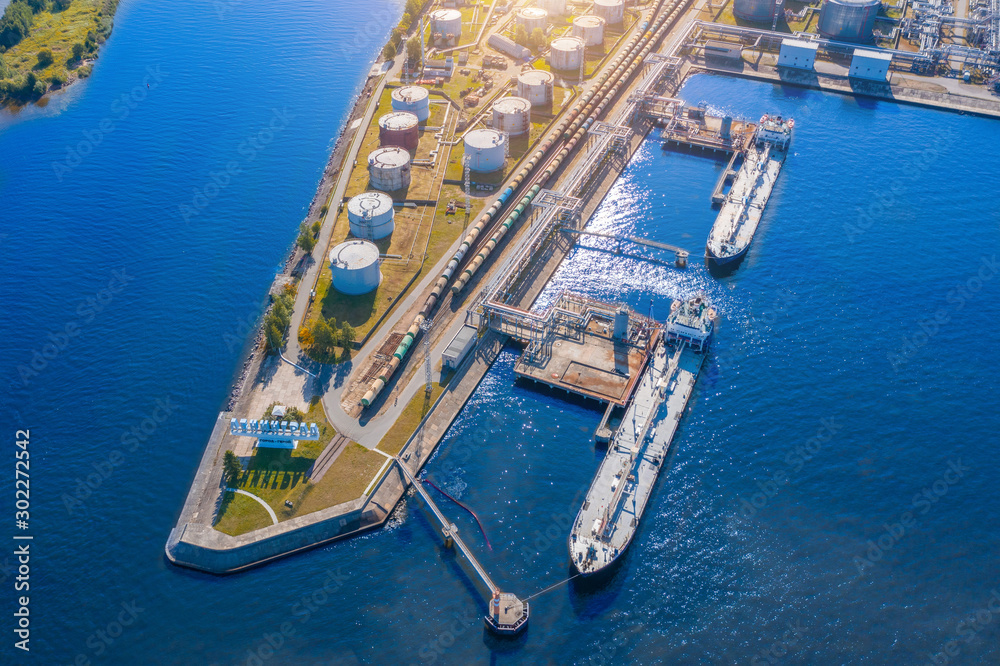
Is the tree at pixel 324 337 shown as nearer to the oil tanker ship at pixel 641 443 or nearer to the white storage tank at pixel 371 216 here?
the white storage tank at pixel 371 216

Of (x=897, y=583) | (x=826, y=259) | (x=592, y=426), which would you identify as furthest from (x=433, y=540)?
(x=826, y=259)

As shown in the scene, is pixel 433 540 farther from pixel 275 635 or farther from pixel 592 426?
pixel 592 426
